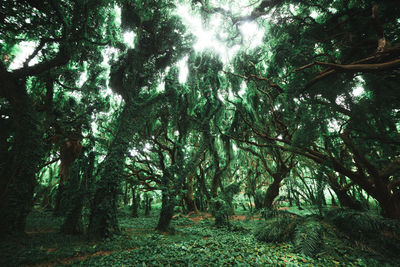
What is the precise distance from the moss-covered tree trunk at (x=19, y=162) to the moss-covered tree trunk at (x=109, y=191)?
188cm

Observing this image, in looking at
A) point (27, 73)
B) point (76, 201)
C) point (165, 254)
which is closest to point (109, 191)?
point (76, 201)

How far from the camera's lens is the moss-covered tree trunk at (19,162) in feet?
14.8

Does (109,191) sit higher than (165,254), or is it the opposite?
(109,191)

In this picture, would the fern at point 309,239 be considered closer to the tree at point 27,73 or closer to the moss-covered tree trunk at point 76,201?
the moss-covered tree trunk at point 76,201

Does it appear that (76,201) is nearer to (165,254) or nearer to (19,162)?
(19,162)

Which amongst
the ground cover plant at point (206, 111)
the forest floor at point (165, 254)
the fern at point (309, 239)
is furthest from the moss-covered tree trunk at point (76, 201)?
the fern at point (309, 239)

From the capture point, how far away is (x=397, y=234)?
353 centimetres

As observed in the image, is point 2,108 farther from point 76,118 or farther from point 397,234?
point 397,234

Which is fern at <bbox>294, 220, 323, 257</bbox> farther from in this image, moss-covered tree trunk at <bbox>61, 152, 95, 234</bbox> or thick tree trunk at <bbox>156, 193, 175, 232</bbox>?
moss-covered tree trunk at <bbox>61, 152, 95, 234</bbox>

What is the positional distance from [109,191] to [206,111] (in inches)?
219

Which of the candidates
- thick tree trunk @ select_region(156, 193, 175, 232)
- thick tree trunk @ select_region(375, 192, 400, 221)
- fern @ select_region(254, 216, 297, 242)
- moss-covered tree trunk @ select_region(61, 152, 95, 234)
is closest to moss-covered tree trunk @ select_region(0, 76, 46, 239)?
moss-covered tree trunk @ select_region(61, 152, 95, 234)

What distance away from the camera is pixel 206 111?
8367 millimetres

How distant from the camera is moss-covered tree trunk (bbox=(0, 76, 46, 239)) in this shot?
178 inches

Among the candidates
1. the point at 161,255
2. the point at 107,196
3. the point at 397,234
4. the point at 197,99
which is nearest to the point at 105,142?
the point at 107,196
